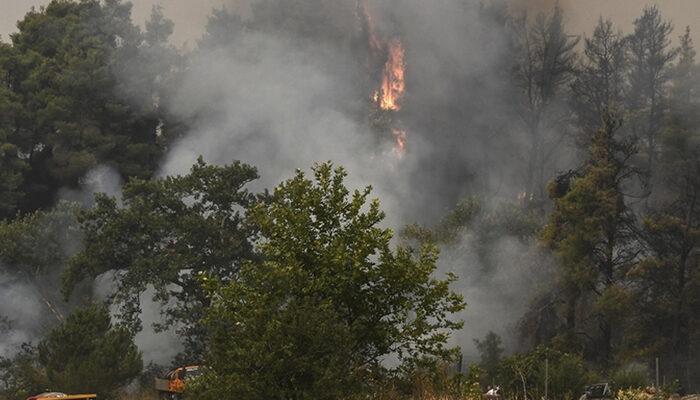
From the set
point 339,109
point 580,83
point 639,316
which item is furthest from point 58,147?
point 639,316

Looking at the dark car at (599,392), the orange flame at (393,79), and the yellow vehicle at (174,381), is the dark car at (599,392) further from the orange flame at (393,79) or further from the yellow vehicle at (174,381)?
the orange flame at (393,79)

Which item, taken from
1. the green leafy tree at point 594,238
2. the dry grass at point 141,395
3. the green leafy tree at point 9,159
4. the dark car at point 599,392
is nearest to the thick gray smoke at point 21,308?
the green leafy tree at point 9,159

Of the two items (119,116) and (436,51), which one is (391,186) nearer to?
(436,51)

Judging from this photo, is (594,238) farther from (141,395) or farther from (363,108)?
(363,108)

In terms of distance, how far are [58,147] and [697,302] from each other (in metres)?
41.3

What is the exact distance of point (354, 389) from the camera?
2334cm

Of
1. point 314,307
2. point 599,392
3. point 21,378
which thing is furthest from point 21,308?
point 314,307

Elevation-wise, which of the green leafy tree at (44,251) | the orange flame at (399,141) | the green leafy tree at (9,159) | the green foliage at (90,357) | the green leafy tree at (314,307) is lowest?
the green leafy tree at (314,307)

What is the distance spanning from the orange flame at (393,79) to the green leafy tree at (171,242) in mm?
27681

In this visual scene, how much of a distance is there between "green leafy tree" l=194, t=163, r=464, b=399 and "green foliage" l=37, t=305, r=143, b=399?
15648mm

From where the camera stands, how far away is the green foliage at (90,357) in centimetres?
3997

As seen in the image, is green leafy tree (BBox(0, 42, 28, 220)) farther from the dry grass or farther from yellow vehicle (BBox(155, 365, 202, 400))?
yellow vehicle (BBox(155, 365, 202, 400))

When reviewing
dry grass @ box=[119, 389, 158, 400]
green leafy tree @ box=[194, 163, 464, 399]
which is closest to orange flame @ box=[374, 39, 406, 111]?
dry grass @ box=[119, 389, 158, 400]

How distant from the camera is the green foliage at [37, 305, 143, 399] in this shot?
40.0 m
